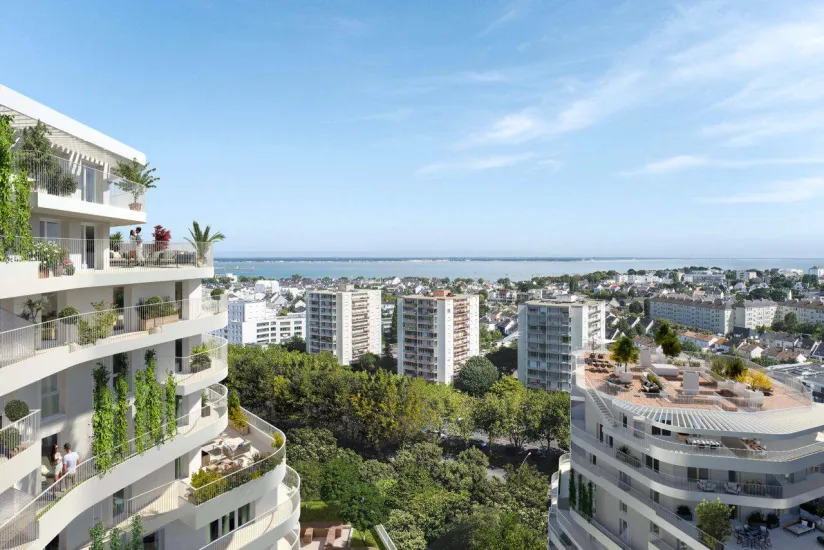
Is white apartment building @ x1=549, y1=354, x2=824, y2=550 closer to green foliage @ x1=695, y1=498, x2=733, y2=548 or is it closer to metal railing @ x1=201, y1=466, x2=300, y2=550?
green foliage @ x1=695, y1=498, x2=733, y2=548

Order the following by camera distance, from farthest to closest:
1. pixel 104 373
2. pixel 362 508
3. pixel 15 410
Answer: pixel 362 508 < pixel 104 373 < pixel 15 410

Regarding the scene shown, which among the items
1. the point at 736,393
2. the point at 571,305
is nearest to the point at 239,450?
the point at 736,393

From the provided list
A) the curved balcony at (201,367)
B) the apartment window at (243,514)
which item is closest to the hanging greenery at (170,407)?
the curved balcony at (201,367)

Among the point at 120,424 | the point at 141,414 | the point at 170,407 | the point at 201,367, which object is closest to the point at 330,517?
the point at 201,367

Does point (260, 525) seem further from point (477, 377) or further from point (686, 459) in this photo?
point (477, 377)

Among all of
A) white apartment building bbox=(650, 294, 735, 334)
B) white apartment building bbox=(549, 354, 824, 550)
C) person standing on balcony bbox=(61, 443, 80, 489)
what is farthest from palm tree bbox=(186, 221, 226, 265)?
white apartment building bbox=(650, 294, 735, 334)

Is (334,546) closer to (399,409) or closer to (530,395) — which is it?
(399,409)
